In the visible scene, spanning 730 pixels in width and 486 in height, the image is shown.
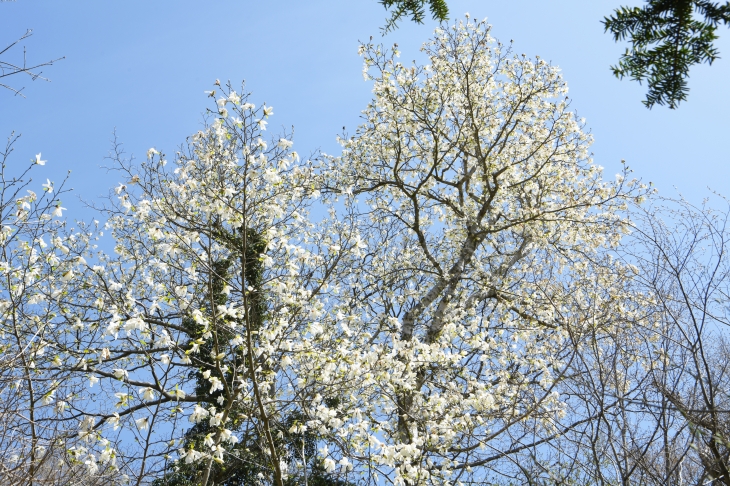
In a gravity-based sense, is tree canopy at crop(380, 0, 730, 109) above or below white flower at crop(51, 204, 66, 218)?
below

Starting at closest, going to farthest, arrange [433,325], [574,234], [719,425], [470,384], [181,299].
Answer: [719,425]
[181,299]
[470,384]
[433,325]
[574,234]

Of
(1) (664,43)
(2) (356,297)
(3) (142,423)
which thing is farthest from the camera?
(2) (356,297)

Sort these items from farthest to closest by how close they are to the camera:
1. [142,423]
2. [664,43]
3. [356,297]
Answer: [356,297]
[142,423]
[664,43]

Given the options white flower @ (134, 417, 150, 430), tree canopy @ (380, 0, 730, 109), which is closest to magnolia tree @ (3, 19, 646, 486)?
white flower @ (134, 417, 150, 430)

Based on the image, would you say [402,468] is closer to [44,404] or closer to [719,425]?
[719,425]

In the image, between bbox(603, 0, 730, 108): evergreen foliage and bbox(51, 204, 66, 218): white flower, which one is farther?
bbox(51, 204, 66, 218): white flower

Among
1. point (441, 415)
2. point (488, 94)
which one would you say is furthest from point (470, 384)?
point (488, 94)

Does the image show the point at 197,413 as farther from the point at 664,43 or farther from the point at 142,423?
the point at 664,43

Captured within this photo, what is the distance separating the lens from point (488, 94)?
1103cm

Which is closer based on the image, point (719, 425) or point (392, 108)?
point (719, 425)

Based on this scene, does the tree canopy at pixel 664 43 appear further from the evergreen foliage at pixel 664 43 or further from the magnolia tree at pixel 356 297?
the magnolia tree at pixel 356 297

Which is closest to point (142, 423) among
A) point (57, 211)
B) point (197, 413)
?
point (197, 413)

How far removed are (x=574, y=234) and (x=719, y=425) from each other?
614cm

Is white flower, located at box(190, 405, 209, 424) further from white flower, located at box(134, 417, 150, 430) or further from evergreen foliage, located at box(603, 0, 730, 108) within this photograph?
evergreen foliage, located at box(603, 0, 730, 108)
